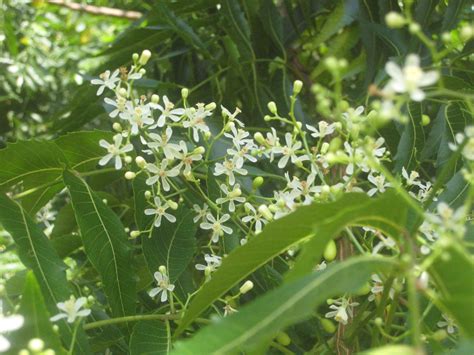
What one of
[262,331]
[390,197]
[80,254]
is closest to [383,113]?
[390,197]

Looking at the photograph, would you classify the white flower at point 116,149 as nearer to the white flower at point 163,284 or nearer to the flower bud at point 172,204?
the flower bud at point 172,204

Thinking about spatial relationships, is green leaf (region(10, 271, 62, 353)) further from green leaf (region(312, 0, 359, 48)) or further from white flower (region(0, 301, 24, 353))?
green leaf (region(312, 0, 359, 48))

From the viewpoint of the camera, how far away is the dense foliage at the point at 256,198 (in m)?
0.92

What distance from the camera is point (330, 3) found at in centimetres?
226

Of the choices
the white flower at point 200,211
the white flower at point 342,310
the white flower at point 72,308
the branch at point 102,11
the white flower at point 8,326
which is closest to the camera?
the white flower at point 8,326

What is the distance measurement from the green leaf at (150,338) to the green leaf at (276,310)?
20.1 inches

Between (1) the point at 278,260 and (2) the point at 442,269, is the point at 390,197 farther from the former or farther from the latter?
(1) the point at 278,260

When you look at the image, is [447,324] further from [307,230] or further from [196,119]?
[196,119]

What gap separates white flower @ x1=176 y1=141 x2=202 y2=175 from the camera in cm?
145

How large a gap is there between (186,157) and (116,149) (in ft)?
0.44

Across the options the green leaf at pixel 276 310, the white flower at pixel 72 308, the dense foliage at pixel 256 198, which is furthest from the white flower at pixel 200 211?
the green leaf at pixel 276 310

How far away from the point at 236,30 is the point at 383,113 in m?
1.29

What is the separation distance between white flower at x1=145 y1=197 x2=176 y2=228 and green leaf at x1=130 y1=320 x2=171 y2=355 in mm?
215

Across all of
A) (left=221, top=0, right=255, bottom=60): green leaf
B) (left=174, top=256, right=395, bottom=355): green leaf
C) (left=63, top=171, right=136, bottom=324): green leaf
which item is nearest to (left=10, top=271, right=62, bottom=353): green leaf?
(left=174, top=256, right=395, bottom=355): green leaf
